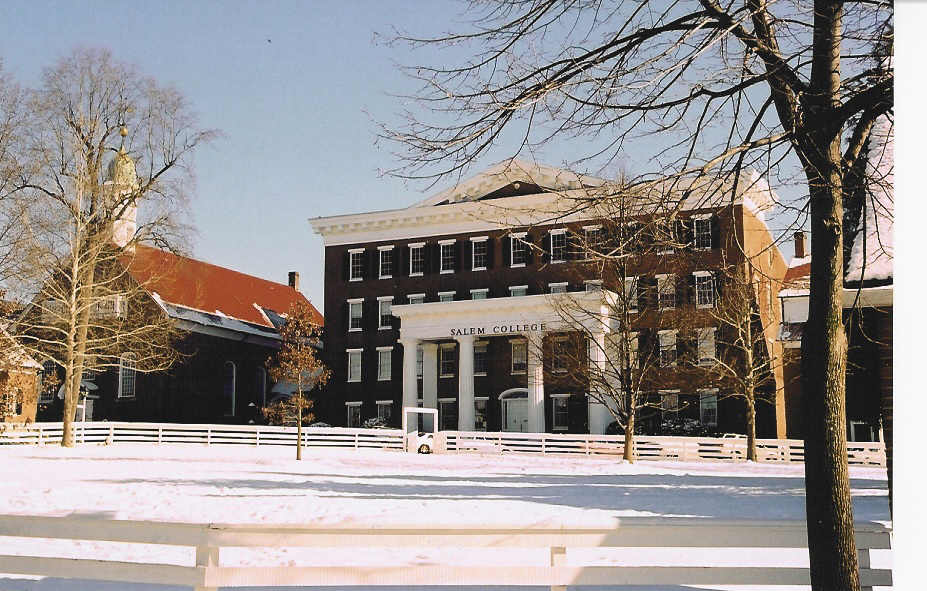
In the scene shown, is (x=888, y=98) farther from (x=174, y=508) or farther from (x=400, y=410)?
(x=400, y=410)

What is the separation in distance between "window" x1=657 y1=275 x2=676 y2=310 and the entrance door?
11.4 metres

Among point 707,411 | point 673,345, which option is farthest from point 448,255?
point 673,345

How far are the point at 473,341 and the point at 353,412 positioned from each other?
280 inches

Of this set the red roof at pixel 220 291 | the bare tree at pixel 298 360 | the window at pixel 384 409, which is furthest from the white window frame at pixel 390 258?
the bare tree at pixel 298 360

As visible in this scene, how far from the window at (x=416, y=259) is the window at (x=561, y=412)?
8042 millimetres

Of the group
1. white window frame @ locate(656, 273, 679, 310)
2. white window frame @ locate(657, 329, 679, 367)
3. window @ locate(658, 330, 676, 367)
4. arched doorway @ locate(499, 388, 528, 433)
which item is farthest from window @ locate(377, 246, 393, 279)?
white window frame @ locate(656, 273, 679, 310)

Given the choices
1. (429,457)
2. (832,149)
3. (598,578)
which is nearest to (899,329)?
(832,149)

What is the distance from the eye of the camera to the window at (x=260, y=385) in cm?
4397

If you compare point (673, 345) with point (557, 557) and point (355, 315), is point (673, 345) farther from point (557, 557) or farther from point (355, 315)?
point (557, 557)

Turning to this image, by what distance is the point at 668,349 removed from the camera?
28578 mm

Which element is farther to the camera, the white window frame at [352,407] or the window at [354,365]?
the window at [354,365]

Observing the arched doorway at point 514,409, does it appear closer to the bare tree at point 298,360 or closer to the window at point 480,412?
the window at point 480,412

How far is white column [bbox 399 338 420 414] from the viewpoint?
38.7m

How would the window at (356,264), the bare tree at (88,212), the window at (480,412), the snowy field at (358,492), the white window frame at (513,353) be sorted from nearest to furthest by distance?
the snowy field at (358,492), the bare tree at (88,212), the white window frame at (513,353), the window at (480,412), the window at (356,264)
